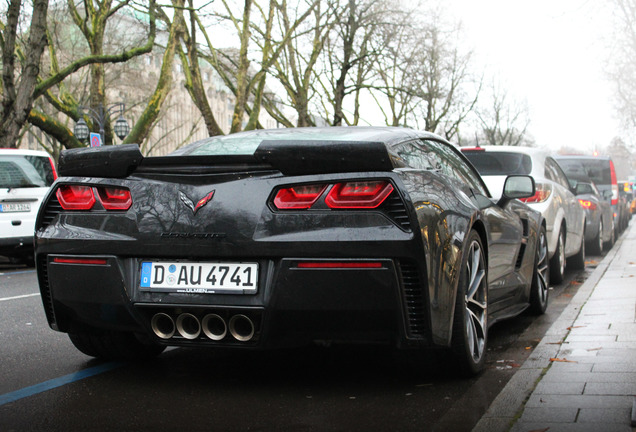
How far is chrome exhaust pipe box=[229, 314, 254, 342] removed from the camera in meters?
4.09

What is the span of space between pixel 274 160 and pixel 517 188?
2816mm

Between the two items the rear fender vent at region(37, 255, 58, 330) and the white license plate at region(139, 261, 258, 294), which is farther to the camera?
the rear fender vent at region(37, 255, 58, 330)

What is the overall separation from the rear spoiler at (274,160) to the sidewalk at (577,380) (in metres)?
1.21

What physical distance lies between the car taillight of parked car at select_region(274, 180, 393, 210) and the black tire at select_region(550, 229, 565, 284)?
589 centimetres

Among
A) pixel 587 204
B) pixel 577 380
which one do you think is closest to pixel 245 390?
pixel 577 380

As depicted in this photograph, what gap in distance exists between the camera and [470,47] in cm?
5309

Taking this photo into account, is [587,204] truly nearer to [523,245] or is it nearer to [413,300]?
[523,245]

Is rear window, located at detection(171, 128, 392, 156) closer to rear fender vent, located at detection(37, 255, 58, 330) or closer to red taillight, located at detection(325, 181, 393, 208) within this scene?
red taillight, located at detection(325, 181, 393, 208)

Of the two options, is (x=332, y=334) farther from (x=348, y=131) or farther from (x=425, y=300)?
(x=348, y=131)

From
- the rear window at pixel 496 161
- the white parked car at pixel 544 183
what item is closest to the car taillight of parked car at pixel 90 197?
the white parked car at pixel 544 183

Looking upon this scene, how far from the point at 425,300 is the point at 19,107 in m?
19.8

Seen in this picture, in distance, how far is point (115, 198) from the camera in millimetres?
4328

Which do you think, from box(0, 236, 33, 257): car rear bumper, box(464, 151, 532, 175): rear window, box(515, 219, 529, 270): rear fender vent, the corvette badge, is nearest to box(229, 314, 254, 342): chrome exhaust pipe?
the corvette badge

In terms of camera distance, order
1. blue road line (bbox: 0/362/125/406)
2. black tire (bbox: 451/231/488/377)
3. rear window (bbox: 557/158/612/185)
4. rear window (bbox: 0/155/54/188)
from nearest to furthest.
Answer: blue road line (bbox: 0/362/125/406) → black tire (bbox: 451/231/488/377) → rear window (bbox: 0/155/54/188) → rear window (bbox: 557/158/612/185)
